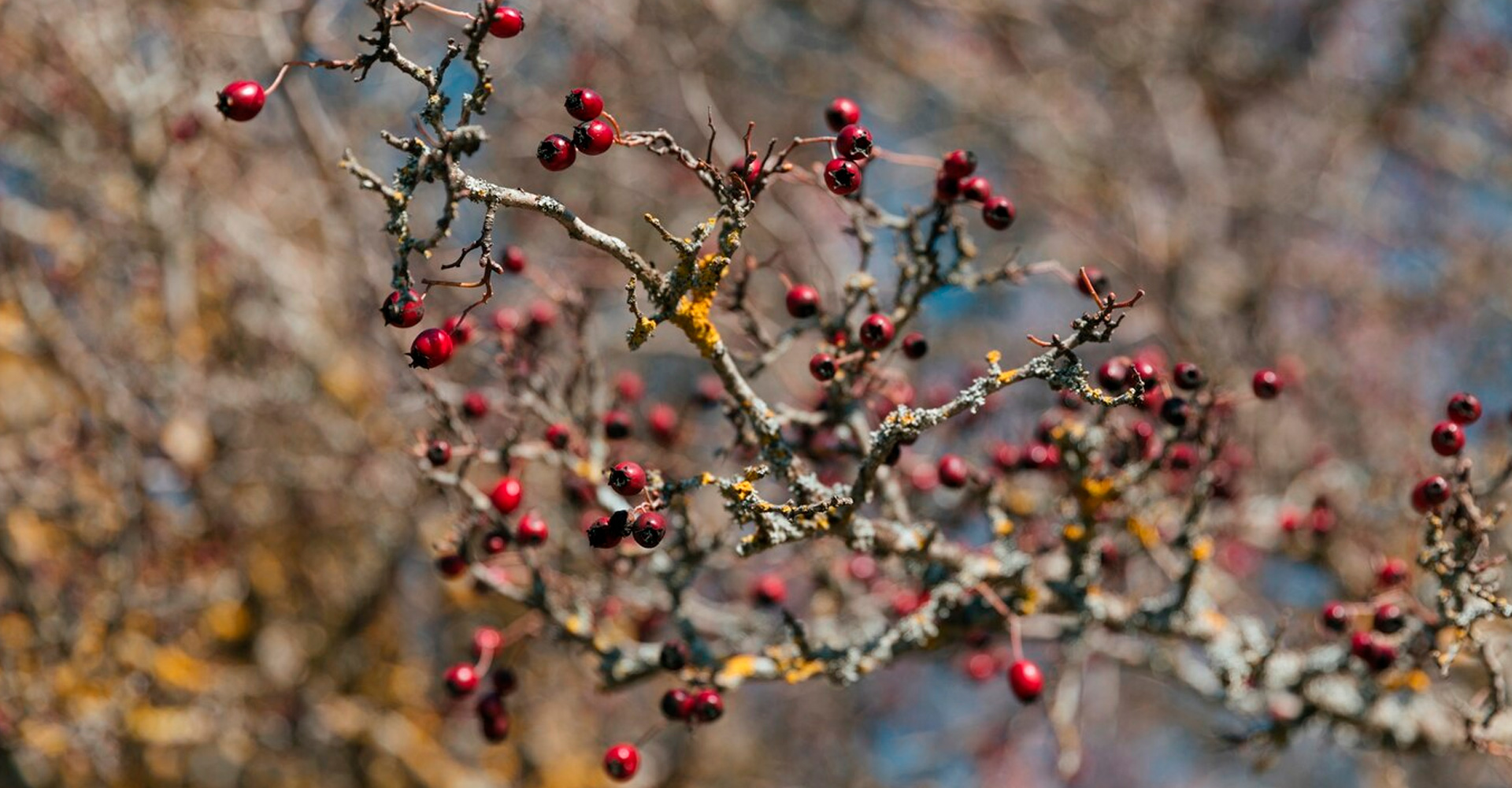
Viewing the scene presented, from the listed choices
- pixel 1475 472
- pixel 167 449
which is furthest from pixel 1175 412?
pixel 167 449

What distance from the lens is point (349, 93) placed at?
793 centimetres

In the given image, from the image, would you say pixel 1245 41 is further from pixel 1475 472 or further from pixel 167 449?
pixel 167 449

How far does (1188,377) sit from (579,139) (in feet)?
6.33

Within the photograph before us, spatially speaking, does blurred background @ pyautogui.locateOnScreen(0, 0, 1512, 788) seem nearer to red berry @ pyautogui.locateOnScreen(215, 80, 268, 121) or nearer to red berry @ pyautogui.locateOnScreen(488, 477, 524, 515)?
red berry @ pyautogui.locateOnScreen(488, 477, 524, 515)

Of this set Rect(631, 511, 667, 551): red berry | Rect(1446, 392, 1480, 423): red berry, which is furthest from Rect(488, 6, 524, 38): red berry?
Rect(1446, 392, 1480, 423): red berry

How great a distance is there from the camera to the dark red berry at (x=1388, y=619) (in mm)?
3402

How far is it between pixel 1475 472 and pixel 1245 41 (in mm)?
4405

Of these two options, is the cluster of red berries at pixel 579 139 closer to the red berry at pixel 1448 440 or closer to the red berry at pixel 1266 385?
the red berry at pixel 1266 385

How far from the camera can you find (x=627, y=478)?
264cm

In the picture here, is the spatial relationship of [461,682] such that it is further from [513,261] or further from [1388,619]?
[1388,619]

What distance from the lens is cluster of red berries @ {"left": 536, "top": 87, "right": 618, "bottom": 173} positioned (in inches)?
103

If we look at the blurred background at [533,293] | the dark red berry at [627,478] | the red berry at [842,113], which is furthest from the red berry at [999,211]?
the dark red berry at [627,478]

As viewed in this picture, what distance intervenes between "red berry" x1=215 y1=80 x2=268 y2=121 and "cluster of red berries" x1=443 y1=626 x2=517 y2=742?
1.81 m

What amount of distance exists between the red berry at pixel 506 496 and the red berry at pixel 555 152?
1.24 meters
